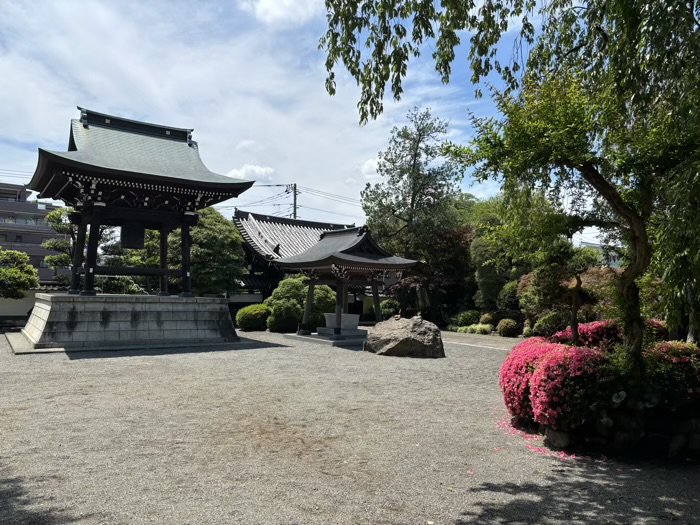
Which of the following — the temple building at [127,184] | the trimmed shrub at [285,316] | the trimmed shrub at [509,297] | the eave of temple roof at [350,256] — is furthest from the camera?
the trimmed shrub at [509,297]

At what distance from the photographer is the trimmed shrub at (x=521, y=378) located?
5852 mm

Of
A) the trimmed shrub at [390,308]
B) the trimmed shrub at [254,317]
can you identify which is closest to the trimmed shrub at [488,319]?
the trimmed shrub at [390,308]

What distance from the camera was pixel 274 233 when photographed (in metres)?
28.3

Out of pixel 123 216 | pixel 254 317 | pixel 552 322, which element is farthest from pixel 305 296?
pixel 552 322

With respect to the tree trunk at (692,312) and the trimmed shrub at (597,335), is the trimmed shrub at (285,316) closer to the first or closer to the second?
the trimmed shrub at (597,335)

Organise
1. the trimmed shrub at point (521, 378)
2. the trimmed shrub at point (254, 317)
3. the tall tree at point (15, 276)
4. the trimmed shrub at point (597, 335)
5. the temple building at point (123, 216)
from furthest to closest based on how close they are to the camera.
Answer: the trimmed shrub at point (254, 317) < the tall tree at point (15, 276) < the temple building at point (123, 216) < the trimmed shrub at point (597, 335) < the trimmed shrub at point (521, 378)

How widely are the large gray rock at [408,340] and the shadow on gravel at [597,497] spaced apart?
27.7 ft

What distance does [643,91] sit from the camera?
4379 mm

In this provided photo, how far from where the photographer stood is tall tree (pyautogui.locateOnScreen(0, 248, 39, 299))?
1784cm

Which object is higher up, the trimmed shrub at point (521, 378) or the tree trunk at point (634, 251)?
the tree trunk at point (634, 251)

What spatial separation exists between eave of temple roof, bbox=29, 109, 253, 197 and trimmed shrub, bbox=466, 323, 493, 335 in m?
13.3

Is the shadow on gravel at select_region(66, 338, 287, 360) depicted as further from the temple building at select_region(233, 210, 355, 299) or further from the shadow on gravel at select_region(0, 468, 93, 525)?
the temple building at select_region(233, 210, 355, 299)

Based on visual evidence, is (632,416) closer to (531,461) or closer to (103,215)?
(531,461)

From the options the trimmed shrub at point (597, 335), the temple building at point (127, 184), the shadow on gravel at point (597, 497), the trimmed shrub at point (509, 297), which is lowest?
the shadow on gravel at point (597, 497)
